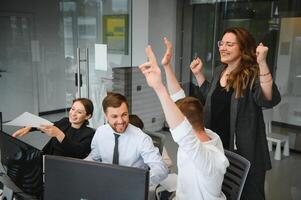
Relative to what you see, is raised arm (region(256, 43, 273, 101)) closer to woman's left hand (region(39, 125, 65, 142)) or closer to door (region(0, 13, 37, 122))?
woman's left hand (region(39, 125, 65, 142))

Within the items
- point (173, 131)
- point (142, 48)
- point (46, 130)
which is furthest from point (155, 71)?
point (142, 48)

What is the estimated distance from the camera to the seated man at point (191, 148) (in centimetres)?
117

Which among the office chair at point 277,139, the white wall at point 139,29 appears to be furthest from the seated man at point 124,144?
the white wall at point 139,29

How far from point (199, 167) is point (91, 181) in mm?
499

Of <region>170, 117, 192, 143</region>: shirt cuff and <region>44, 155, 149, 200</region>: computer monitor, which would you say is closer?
<region>44, 155, 149, 200</region>: computer monitor

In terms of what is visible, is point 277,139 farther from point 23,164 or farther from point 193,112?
point 23,164

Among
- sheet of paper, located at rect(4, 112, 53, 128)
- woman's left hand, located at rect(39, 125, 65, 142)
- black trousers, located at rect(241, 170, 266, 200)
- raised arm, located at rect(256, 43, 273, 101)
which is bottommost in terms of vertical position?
black trousers, located at rect(241, 170, 266, 200)

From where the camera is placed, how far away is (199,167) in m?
1.33

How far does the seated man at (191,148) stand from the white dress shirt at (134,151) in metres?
0.14

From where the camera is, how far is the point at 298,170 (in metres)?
3.69

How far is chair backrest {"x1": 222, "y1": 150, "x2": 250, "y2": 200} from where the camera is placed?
165 centimetres

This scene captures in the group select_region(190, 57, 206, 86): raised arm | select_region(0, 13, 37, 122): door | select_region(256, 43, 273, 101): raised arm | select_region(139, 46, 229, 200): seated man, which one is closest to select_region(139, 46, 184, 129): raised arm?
select_region(139, 46, 229, 200): seated man

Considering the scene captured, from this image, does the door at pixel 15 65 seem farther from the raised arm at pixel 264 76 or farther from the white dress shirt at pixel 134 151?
the raised arm at pixel 264 76

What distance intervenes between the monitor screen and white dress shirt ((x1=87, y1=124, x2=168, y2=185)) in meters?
0.49
